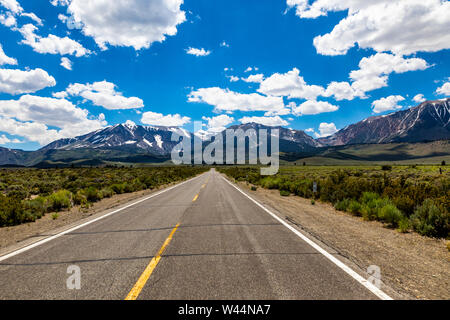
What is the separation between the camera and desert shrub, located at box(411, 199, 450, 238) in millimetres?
7164

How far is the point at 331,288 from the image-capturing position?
3.80 meters

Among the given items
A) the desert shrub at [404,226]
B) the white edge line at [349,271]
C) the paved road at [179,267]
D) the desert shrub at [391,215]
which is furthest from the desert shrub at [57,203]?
the desert shrub at [404,226]

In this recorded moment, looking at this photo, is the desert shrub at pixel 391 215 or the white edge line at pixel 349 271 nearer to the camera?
the white edge line at pixel 349 271

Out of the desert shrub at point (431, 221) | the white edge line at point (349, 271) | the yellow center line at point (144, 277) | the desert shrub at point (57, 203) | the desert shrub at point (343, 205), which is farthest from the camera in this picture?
the desert shrub at point (57, 203)

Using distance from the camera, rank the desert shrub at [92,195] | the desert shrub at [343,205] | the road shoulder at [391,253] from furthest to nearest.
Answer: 1. the desert shrub at [92,195]
2. the desert shrub at [343,205]
3. the road shoulder at [391,253]

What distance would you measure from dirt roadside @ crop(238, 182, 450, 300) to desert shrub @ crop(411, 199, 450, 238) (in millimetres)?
381

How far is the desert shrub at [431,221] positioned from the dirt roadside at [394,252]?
38cm

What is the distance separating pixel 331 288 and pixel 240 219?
5.50 metres

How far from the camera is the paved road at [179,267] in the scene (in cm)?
366

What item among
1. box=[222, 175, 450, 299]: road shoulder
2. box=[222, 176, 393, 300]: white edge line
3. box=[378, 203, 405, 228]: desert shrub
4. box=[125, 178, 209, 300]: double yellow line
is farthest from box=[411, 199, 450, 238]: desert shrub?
box=[125, 178, 209, 300]: double yellow line

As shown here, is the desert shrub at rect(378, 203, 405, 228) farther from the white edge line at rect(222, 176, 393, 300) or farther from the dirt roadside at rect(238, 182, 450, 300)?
the white edge line at rect(222, 176, 393, 300)

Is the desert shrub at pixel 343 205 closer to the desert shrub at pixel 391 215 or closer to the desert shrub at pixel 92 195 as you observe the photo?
the desert shrub at pixel 391 215

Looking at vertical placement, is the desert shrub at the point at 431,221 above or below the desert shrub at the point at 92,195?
above
